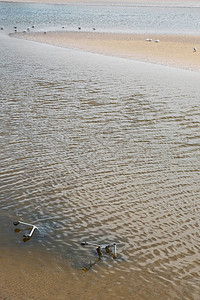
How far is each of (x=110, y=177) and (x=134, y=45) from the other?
1842 cm

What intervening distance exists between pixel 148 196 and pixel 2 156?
3182mm

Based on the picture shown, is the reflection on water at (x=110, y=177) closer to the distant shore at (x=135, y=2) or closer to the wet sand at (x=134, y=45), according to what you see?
the wet sand at (x=134, y=45)

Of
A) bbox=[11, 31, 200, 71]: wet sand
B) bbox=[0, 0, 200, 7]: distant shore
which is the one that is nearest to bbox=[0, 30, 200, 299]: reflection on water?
bbox=[11, 31, 200, 71]: wet sand

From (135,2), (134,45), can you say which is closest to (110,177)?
(134,45)

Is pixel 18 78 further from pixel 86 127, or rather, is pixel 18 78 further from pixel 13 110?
pixel 86 127

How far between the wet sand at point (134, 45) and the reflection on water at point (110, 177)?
6.40 m

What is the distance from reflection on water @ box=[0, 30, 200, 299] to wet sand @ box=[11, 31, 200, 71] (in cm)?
640

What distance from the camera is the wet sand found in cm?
2097

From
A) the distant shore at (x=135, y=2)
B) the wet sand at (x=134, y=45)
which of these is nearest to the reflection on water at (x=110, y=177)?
the wet sand at (x=134, y=45)

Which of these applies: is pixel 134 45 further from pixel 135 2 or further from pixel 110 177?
pixel 135 2

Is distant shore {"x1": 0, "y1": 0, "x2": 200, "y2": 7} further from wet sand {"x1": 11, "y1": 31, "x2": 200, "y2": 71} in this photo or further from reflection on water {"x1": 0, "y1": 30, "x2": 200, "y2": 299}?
reflection on water {"x1": 0, "y1": 30, "x2": 200, "y2": 299}

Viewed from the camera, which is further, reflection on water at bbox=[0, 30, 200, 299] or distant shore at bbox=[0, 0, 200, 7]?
distant shore at bbox=[0, 0, 200, 7]

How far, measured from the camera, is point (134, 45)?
81.7 feet

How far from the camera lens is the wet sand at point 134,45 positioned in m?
21.0
